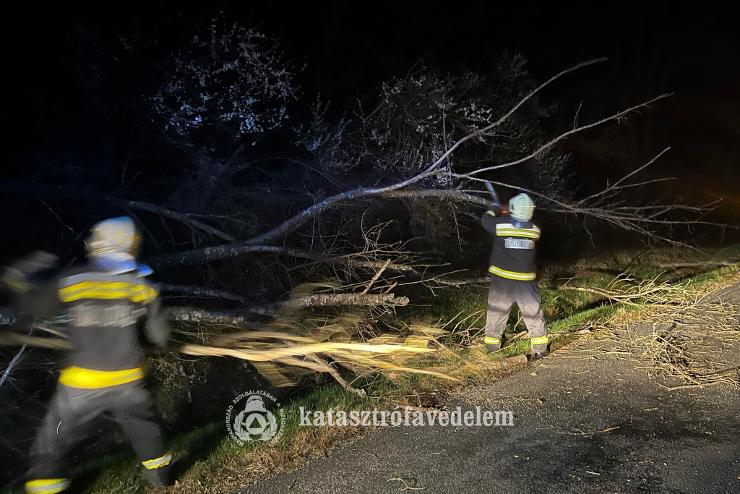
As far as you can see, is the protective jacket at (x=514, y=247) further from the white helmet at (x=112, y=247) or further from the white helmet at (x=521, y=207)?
the white helmet at (x=112, y=247)

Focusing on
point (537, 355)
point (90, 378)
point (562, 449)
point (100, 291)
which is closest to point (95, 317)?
point (100, 291)

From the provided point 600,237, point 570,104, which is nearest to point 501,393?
point 600,237

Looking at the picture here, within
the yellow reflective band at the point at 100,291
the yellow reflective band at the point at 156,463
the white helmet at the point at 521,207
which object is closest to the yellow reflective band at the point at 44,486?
the yellow reflective band at the point at 156,463

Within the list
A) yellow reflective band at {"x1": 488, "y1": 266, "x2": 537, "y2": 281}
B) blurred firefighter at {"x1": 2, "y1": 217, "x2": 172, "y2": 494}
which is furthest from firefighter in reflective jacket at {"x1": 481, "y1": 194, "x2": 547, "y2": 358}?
blurred firefighter at {"x1": 2, "y1": 217, "x2": 172, "y2": 494}

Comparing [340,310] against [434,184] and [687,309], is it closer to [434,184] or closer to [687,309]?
[434,184]

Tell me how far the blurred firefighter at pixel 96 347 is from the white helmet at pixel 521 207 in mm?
3332

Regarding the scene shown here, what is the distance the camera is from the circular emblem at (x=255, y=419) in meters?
3.96

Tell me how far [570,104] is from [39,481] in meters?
13.6

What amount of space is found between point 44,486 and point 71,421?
36 centimetres

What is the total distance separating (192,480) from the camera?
11.2 feet

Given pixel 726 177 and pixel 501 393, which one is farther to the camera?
pixel 726 177

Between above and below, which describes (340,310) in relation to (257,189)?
below

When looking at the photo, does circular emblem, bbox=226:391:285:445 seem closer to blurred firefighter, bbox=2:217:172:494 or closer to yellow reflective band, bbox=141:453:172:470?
yellow reflective band, bbox=141:453:172:470

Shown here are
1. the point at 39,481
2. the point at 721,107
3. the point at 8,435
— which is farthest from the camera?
the point at 721,107
